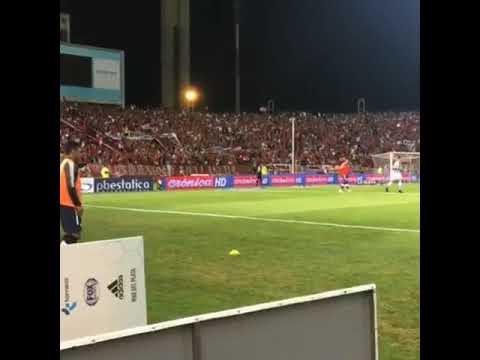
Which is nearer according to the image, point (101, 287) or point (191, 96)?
point (101, 287)

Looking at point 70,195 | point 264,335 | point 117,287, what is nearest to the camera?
point 264,335

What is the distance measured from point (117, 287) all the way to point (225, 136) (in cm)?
4684

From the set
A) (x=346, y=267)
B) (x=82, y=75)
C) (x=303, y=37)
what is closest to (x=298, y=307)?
(x=346, y=267)

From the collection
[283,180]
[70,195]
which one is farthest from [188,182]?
[70,195]

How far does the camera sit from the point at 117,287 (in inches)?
200

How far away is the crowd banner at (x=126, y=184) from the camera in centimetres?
3391

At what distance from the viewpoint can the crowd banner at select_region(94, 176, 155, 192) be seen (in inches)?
1335

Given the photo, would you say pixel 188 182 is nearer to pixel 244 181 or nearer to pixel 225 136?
pixel 244 181

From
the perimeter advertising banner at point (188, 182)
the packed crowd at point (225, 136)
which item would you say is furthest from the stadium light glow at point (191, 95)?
the perimeter advertising banner at point (188, 182)

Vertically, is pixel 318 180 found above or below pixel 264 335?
above

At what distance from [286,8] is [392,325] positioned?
49.1 metres

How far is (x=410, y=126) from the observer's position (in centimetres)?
6059

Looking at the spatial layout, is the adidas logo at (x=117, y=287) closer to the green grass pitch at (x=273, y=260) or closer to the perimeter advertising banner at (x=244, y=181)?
the green grass pitch at (x=273, y=260)
